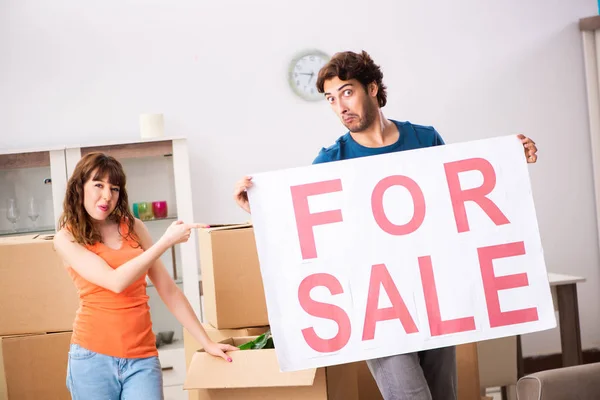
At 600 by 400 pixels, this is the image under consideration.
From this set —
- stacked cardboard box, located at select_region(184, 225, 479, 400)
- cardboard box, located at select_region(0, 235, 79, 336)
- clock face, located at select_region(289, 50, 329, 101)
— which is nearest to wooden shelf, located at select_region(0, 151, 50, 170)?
cardboard box, located at select_region(0, 235, 79, 336)

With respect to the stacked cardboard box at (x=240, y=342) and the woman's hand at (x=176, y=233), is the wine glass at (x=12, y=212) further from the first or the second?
the woman's hand at (x=176, y=233)

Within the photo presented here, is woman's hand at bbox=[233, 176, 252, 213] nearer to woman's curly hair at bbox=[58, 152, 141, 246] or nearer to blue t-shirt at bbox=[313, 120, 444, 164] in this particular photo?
blue t-shirt at bbox=[313, 120, 444, 164]

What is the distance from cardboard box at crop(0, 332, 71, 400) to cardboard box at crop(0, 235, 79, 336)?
3 centimetres

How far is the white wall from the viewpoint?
403cm

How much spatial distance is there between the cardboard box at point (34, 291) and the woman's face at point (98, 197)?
0.55 meters

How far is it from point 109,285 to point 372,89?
0.90 meters

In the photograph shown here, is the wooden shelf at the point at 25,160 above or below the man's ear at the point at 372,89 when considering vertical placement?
above

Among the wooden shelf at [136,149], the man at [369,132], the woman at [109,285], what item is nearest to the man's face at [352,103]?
the man at [369,132]

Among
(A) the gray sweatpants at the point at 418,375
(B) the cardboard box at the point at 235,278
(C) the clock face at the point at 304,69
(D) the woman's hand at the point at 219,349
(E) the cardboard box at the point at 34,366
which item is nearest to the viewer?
(A) the gray sweatpants at the point at 418,375

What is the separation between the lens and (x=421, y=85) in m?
4.33

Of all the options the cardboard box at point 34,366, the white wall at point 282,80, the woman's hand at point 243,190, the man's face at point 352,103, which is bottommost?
the cardboard box at point 34,366

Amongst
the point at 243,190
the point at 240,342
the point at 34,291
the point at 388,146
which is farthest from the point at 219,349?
the point at 34,291

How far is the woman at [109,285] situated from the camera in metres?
1.96

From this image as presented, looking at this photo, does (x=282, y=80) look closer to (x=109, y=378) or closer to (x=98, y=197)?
(x=98, y=197)
